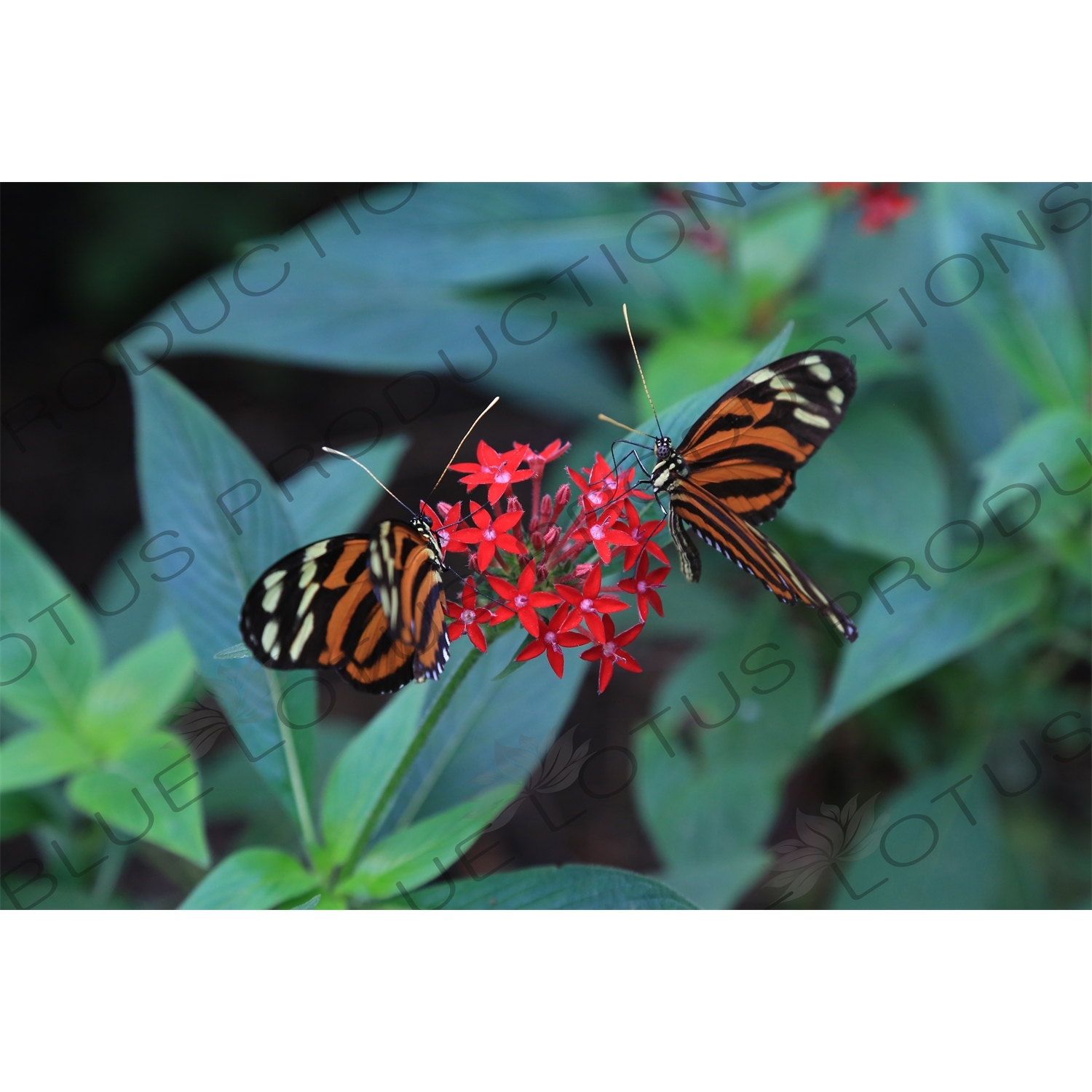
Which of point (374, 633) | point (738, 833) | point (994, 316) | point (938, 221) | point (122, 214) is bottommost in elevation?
point (738, 833)

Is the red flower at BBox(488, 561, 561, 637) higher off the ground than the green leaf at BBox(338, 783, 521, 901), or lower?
higher

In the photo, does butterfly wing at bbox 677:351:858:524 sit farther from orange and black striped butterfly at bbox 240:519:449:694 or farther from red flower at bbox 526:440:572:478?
orange and black striped butterfly at bbox 240:519:449:694

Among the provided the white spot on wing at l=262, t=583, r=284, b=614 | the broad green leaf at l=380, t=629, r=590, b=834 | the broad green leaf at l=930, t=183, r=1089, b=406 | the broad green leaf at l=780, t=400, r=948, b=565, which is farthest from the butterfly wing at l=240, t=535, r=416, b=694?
the broad green leaf at l=930, t=183, r=1089, b=406

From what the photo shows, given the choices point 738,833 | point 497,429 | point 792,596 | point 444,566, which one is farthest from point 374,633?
point 497,429

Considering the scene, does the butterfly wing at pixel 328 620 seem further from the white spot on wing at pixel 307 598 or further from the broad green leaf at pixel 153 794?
the broad green leaf at pixel 153 794

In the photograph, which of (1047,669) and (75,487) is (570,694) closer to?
(1047,669)

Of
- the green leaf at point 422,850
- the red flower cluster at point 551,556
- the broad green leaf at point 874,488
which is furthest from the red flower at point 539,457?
the broad green leaf at point 874,488

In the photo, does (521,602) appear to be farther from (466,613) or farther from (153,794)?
(153,794)
